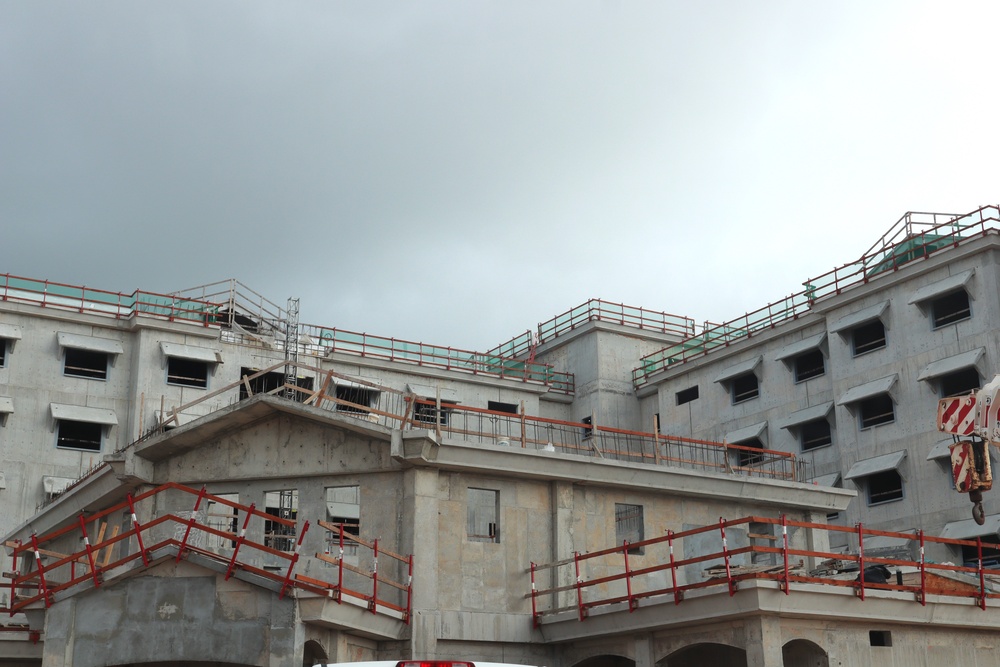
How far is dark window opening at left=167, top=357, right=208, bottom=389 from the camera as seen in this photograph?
165 feet

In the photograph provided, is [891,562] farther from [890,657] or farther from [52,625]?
[52,625]

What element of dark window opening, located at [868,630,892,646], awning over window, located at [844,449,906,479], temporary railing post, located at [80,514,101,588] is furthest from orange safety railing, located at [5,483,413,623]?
awning over window, located at [844,449,906,479]

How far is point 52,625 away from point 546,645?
1220 centimetres

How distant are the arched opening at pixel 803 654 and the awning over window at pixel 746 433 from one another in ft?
87.6

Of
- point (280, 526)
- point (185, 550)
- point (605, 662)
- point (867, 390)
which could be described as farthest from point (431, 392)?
point (185, 550)

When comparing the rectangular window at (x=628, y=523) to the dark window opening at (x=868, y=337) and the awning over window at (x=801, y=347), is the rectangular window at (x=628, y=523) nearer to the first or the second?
the dark window opening at (x=868, y=337)

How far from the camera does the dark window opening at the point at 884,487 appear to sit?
44750mm

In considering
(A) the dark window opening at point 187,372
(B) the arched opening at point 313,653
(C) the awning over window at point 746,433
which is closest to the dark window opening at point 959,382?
(C) the awning over window at point 746,433

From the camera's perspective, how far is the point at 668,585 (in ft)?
107

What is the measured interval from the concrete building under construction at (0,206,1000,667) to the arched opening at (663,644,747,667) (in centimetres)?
7

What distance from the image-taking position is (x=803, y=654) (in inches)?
982

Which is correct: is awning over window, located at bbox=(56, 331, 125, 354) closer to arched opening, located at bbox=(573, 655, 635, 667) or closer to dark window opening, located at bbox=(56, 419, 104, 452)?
dark window opening, located at bbox=(56, 419, 104, 452)

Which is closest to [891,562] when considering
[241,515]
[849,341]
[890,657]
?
[890,657]

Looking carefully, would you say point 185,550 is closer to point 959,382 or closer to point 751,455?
point 959,382
